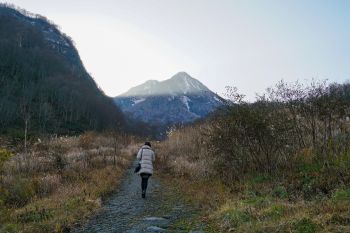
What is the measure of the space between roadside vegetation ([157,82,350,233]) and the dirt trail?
75cm

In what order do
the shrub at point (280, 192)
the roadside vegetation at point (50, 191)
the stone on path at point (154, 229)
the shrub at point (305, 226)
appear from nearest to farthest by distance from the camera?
the shrub at point (305, 226)
the stone on path at point (154, 229)
the roadside vegetation at point (50, 191)
the shrub at point (280, 192)

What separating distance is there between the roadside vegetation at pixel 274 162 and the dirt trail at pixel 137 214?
0.75 metres

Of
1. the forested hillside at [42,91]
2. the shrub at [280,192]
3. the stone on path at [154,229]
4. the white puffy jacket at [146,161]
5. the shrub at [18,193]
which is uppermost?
the forested hillside at [42,91]

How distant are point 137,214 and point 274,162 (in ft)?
16.2

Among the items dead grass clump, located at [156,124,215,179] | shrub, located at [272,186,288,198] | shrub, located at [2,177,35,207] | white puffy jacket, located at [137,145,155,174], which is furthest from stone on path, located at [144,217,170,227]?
dead grass clump, located at [156,124,215,179]

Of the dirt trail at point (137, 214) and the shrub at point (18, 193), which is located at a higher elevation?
the shrub at point (18, 193)

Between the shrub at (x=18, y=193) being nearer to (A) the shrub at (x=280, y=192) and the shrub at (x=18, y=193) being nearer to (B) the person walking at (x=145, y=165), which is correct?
(B) the person walking at (x=145, y=165)

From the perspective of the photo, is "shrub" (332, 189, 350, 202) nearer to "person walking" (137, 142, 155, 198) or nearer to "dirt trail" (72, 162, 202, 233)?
"dirt trail" (72, 162, 202, 233)

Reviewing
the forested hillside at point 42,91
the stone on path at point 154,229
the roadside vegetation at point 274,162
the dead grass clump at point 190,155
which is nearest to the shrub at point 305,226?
the roadside vegetation at point 274,162

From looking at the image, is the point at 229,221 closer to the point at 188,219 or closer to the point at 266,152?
the point at 188,219

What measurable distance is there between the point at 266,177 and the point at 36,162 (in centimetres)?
983

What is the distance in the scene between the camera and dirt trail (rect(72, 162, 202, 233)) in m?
9.60

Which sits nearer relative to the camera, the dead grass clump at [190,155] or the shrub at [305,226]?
the shrub at [305,226]

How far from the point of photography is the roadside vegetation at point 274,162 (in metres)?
9.04
